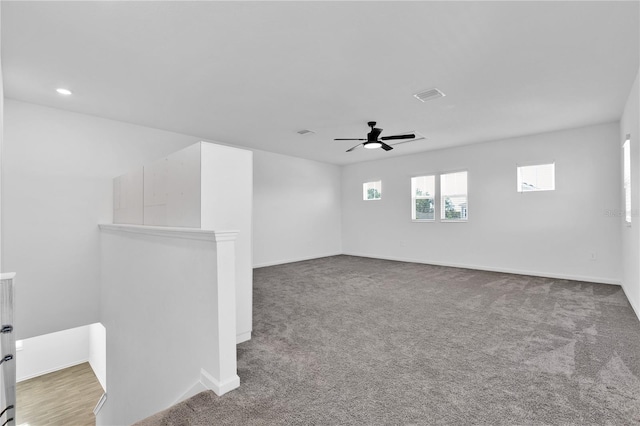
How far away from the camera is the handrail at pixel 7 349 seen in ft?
6.94

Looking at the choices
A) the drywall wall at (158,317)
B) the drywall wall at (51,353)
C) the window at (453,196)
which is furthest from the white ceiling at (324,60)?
the drywall wall at (51,353)

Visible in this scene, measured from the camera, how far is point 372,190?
8.12 meters

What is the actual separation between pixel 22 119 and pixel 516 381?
20.4 feet

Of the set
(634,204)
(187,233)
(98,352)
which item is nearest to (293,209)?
(98,352)

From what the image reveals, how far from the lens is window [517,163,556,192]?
5.32m

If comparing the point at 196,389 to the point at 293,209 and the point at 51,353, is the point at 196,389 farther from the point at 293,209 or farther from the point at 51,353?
the point at 293,209

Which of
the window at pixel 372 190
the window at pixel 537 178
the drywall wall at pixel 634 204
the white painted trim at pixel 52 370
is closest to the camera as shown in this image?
the drywall wall at pixel 634 204

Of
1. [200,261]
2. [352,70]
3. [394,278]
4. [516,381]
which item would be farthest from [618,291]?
[200,261]

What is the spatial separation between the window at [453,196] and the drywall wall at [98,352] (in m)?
7.11

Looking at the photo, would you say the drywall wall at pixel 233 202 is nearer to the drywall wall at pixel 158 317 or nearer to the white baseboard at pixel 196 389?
the drywall wall at pixel 158 317

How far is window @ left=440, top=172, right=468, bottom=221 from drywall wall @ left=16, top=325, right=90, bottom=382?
8.17 m

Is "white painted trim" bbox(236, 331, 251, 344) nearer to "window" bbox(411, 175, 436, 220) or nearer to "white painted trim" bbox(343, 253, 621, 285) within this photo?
"white painted trim" bbox(343, 253, 621, 285)

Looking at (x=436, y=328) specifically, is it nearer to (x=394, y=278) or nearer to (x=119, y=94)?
(x=394, y=278)

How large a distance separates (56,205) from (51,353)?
10.6 ft
